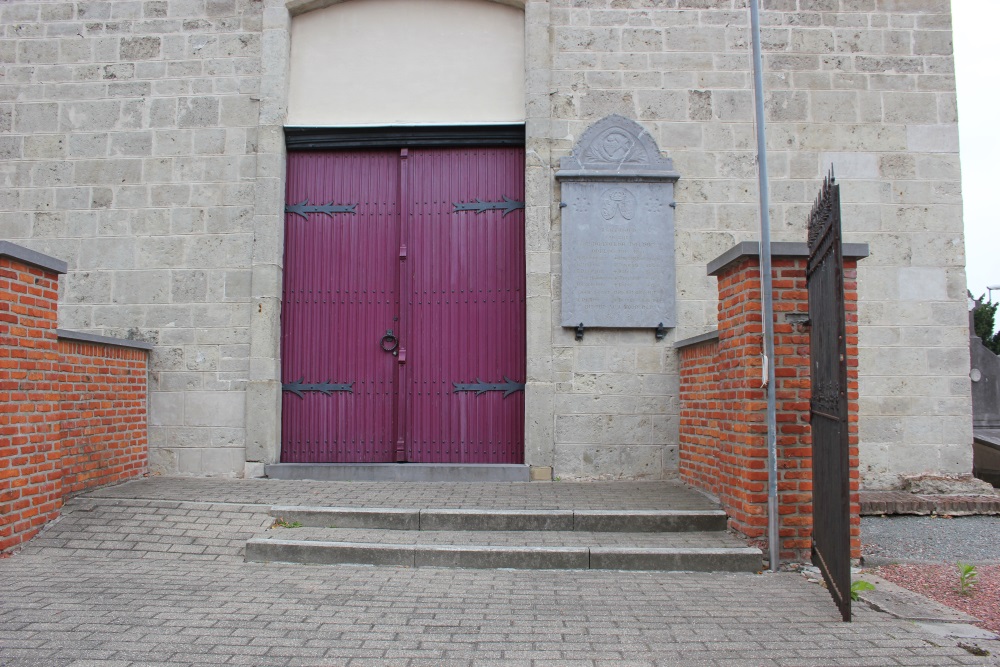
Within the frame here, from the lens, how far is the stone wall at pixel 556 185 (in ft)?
21.8

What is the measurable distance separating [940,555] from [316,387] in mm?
5443

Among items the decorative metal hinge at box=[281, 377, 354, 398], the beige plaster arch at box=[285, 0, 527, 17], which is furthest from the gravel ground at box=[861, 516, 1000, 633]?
the beige plaster arch at box=[285, 0, 527, 17]

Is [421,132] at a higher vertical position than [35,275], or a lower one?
higher

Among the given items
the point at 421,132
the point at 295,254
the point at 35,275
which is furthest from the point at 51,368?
the point at 421,132

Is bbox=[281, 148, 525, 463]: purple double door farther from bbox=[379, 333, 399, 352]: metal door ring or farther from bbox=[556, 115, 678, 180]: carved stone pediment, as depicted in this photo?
bbox=[556, 115, 678, 180]: carved stone pediment

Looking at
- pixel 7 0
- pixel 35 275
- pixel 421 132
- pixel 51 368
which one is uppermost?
pixel 7 0

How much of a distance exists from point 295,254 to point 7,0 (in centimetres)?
398

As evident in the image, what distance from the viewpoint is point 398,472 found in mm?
6625

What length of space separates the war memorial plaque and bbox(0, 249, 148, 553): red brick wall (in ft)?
13.6

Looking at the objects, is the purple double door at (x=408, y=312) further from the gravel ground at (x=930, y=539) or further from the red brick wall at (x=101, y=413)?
the gravel ground at (x=930, y=539)

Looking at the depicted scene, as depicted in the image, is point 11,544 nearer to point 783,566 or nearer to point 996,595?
point 783,566

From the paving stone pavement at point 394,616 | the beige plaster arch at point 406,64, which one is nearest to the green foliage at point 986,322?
the beige plaster arch at point 406,64

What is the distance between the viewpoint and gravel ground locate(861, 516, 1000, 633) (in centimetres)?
397

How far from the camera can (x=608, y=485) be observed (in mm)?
6266
